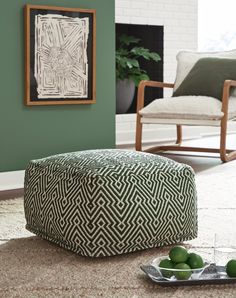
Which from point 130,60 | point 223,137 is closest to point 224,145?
point 223,137

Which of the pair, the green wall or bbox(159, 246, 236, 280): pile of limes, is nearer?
bbox(159, 246, 236, 280): pile of limes

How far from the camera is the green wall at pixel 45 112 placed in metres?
3.92

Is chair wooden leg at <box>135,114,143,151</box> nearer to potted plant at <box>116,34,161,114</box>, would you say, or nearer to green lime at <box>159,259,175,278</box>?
potted plant at <box>116,34,161,114</box>

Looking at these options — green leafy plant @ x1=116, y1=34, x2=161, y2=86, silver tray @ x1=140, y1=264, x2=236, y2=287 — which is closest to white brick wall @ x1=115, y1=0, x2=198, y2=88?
green leafy plant @ x1=116, y1=34, x2=161, y2=86

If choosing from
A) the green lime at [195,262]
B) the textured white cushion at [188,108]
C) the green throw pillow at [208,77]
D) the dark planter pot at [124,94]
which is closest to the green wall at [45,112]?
the textured white cushion at [188,108]

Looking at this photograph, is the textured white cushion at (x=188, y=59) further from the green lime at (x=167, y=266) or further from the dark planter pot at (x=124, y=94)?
the green lime at (x=167, y=266)

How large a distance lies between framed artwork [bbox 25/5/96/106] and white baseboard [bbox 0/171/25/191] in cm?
45

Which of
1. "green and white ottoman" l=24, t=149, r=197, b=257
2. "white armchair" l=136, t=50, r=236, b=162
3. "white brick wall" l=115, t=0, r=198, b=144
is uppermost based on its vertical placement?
"white brick wall" l=115, t=0, r=198, b=144

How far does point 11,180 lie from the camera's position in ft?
13.1

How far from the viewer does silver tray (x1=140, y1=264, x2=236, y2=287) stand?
2072mm

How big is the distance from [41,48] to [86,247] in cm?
197

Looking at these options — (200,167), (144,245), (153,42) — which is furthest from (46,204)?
(153,42)

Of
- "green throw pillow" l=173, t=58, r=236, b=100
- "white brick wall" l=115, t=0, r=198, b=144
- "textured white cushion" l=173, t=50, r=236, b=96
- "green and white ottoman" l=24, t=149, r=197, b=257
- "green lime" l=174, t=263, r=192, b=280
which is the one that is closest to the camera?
"green lime" l=174, t=263, r=192, b=280

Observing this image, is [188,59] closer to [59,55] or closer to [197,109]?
[197,109]
